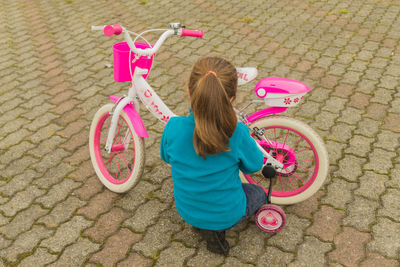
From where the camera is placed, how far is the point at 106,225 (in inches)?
109

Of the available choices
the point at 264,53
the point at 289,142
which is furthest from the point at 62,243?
the point at 264,53

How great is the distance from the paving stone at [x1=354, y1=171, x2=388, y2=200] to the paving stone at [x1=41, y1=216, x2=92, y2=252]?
212cm

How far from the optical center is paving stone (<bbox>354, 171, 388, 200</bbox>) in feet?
9.65

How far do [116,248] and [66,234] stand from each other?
15.8 inches

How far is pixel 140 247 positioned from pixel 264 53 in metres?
3.23

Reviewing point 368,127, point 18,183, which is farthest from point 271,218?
point 18,183

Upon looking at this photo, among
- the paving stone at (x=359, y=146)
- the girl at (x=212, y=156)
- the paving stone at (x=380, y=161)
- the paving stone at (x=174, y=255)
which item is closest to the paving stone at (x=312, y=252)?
the girl at (x=212, y=156)

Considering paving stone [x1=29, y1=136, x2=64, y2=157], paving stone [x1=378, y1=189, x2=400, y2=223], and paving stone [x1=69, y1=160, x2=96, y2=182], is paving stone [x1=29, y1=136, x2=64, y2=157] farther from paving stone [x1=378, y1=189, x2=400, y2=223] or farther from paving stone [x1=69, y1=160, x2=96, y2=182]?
paving stone [x1=378, y1=189, x2=400, y2=223]

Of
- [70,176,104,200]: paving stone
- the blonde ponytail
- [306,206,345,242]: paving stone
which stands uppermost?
the blonde ponytail

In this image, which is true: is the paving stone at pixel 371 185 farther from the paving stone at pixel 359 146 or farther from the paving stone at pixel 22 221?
the paving stone at pixel 22 221

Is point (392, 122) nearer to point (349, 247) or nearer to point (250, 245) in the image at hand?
point (349, 247)

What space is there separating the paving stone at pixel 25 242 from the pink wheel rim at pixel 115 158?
Result: 2.03 ft

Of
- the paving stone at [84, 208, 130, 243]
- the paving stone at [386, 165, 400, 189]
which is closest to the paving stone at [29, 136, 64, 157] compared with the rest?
the paving stone at [84, 208, 130, 243]

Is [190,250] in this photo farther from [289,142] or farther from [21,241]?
[289,142]
